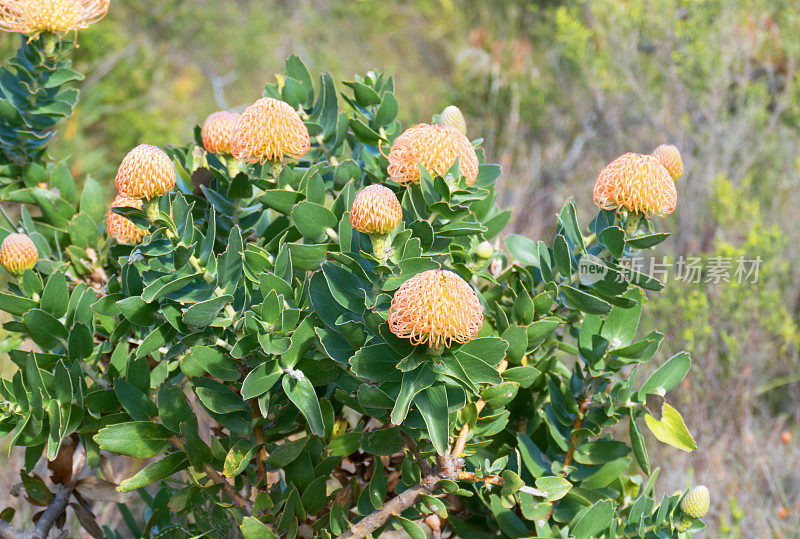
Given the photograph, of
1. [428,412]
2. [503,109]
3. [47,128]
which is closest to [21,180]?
[47,128]

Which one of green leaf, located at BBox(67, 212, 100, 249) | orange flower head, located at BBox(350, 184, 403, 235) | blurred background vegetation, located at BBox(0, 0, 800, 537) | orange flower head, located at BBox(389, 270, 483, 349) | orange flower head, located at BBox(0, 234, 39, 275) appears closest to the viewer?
orange flower head, located at BBox(389, 270, 483, 349)

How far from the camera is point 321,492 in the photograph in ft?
3.93

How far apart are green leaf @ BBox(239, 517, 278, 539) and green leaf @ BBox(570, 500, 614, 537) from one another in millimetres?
504

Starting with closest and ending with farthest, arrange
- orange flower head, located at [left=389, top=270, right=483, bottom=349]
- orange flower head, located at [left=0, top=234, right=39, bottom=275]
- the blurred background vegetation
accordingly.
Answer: orange flower head, located at [left=389, top=270, right=483, bottom=349]
orange flower head, located at [left=0, top=234, right=39, bottom=275]
the blurred background vegetation

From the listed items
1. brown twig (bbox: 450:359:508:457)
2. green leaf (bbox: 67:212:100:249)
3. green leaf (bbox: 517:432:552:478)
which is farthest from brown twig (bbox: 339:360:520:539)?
green leaf (bbox: 67:212:100:249)

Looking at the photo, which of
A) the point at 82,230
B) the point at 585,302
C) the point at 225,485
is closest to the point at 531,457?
the point at 585,302

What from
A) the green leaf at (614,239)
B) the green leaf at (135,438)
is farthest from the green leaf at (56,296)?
the green leaf at (614,239)

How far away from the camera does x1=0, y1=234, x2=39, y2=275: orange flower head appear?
1.19 m

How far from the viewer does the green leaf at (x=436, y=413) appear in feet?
3.09

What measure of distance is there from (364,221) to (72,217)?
2.72 feet

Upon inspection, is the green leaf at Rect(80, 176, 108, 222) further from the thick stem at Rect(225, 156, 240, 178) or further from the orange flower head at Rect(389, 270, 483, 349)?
the orange flower head at Rect(389, 270, 483, 349)

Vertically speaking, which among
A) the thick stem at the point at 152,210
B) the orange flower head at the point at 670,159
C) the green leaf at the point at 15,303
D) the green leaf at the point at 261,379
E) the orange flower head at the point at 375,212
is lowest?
the green leaf at the point at 15,303

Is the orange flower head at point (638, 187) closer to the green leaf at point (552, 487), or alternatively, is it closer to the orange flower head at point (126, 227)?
the green leaf at point (552, 487)

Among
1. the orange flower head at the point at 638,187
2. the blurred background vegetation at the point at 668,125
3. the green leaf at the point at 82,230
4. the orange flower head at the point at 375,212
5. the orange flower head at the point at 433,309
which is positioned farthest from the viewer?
the blurred background vegetation at the point at 668,125
